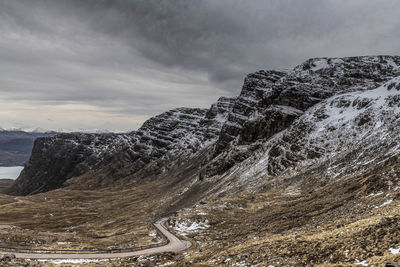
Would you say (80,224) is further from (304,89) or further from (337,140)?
(304,89)

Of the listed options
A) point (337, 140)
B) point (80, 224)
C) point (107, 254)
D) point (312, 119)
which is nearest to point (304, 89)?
point (312, 119)

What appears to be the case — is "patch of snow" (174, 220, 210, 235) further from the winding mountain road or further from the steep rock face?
the steep rock face

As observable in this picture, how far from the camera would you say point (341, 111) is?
306 feet

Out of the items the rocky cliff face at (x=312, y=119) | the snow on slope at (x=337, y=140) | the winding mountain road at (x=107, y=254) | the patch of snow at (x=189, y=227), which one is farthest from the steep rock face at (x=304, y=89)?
the winding mountain road at (x=107, y=254)

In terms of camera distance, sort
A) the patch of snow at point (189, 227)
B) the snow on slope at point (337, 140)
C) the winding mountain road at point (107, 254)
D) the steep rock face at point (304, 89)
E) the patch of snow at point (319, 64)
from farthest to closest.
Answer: the patch of snow at point (319, 64)
the steep rock face at point (304, 89)
the snow on slope at point (337, 140)
the patch of snow at point (189, 227)
the winding mountain road at point (107, 254)

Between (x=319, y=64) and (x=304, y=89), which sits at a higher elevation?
(x=319, y=64)

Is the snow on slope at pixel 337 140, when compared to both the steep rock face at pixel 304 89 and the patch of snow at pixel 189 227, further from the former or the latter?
the patch of snow at pixel 189 227

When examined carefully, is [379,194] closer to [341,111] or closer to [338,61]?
[341,111]

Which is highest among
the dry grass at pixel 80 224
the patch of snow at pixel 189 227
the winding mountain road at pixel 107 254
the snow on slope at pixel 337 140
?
the snow on slope at pixel 337 140

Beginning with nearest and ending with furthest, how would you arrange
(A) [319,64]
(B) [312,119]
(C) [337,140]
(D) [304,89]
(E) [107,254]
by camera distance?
(E) [107,254] < (C) [337,140] < (B) [312,119] < (D) [304,89] < (A) [319,64]

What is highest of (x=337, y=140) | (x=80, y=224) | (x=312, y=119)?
(x=312, y=119)

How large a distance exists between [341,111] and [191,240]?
78953 mm

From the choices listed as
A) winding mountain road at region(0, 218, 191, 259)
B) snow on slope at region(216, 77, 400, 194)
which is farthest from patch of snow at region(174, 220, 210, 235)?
snow on slope at region(216, 77, 400, 194)

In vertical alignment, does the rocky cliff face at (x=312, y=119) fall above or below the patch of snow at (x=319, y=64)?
below
